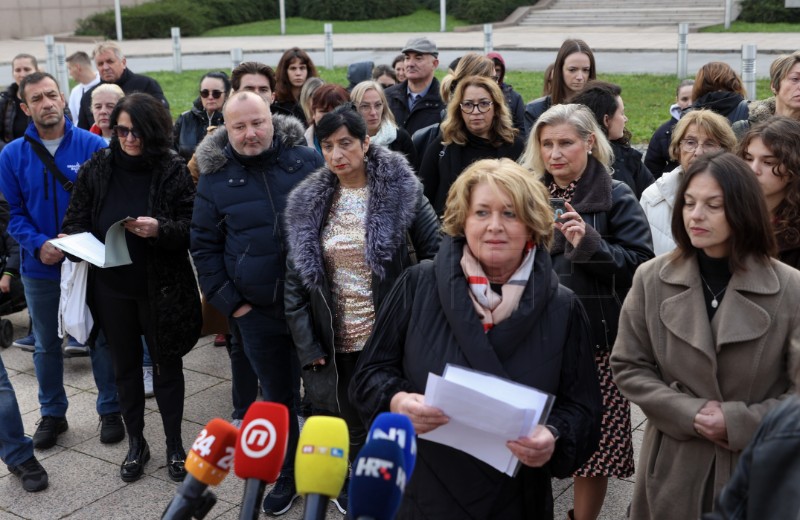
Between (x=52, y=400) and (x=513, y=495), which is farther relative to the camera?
(x=52, y=400)

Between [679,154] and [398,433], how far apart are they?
3.62m

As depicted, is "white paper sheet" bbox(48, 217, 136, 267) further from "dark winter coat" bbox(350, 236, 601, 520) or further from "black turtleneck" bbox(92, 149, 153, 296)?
"dark winter coat" bbox(350, 236, 601, 520)

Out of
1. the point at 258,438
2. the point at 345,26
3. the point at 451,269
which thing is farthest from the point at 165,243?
the point at 345,26

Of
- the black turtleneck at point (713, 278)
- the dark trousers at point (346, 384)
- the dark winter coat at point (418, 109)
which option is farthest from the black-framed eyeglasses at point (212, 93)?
the black turtleneck at point (713, 278)

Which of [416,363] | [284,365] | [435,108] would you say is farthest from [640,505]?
[435,108]

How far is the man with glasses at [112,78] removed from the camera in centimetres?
1006

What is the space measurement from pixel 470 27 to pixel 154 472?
3263 centimetres

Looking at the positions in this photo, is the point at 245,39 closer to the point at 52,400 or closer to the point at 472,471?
the point at 52,400

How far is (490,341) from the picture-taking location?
3.24 meters

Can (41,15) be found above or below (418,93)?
above

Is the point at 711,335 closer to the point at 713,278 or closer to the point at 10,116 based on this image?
the point at 713,278

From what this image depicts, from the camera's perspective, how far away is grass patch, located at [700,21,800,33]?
95.1 feet

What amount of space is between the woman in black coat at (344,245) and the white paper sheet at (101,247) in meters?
1.20

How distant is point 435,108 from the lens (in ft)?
28.7
